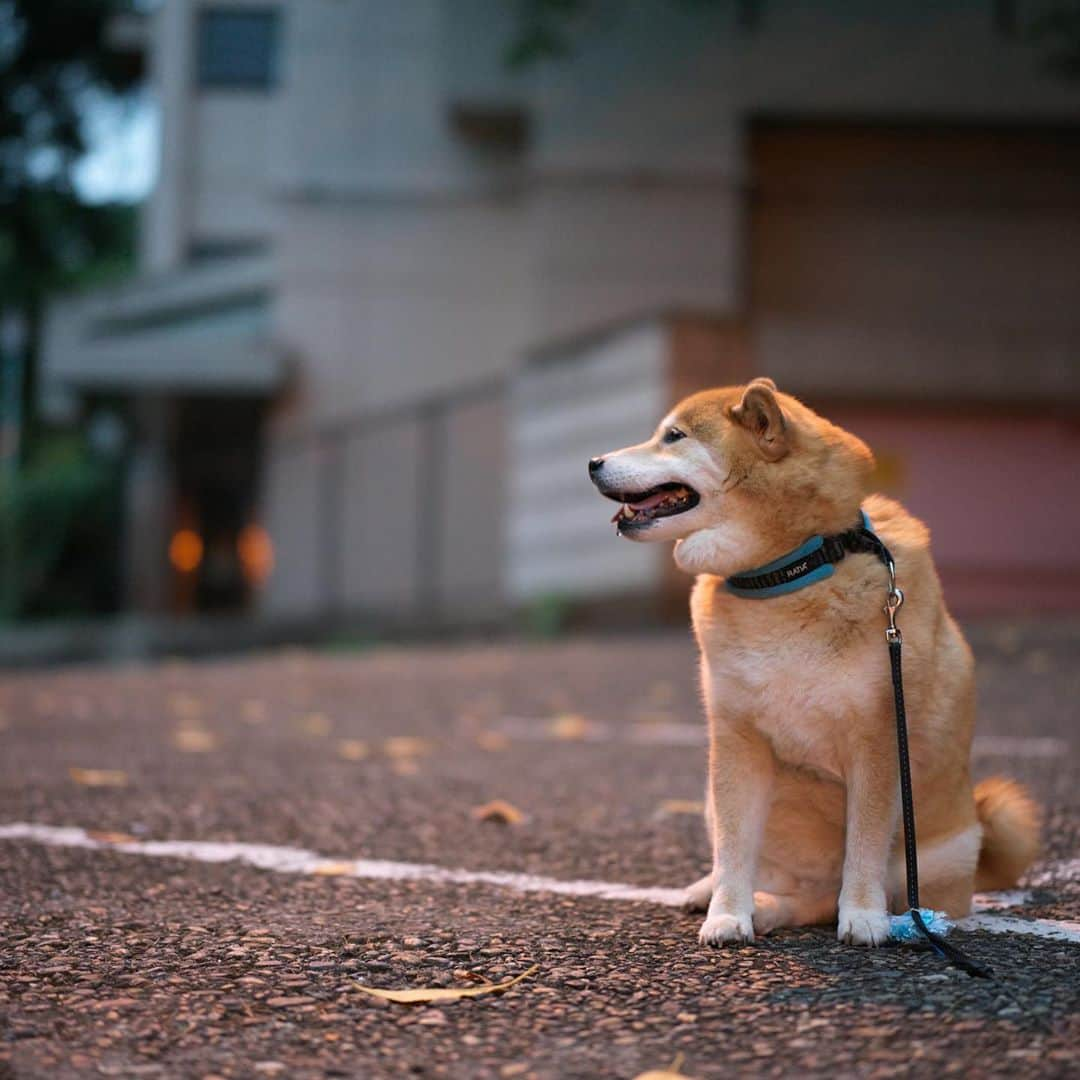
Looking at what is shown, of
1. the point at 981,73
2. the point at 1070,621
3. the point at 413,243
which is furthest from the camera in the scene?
the point at 413,243

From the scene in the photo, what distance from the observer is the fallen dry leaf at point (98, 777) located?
603 centimetres

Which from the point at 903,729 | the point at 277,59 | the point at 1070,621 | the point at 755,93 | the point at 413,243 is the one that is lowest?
the point at 1070,621

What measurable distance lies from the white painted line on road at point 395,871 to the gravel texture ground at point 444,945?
3.1 inches

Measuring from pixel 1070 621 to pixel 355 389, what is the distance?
10322mm

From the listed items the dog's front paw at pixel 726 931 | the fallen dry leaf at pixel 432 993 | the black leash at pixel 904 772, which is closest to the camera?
the fallen dry leaf at pixel 432 993

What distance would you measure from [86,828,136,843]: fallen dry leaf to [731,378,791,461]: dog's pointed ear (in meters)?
2.55

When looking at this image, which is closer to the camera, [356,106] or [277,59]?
[356,106]

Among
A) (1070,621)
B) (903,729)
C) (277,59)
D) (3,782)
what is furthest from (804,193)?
(903,729)

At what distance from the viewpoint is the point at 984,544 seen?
49.6 ft

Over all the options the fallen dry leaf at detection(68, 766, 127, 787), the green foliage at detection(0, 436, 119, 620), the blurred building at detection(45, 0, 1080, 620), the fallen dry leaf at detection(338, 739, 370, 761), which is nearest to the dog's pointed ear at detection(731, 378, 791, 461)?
the fallen dry leaf at detection(68, 766, 127, 787)

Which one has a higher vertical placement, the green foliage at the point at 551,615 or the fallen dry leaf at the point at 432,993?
the fallen dry leaf at the point at 432,993

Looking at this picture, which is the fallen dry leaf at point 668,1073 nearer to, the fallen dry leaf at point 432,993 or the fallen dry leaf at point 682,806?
the fallen dry leaf at point 432,993

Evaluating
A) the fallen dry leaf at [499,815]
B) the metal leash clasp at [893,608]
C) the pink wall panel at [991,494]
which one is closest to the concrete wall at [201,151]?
the pink wall panel at [991,494]

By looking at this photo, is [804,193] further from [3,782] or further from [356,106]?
[3,782]
